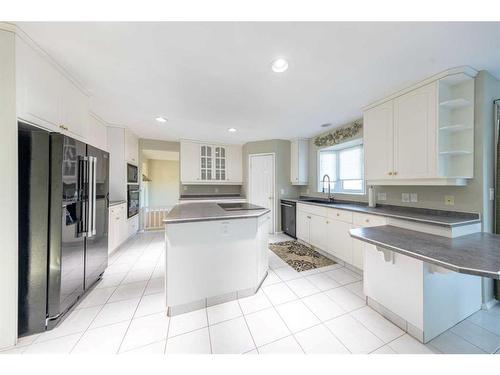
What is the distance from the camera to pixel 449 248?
123cm

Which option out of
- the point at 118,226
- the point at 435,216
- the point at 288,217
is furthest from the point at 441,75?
the point at 118,226

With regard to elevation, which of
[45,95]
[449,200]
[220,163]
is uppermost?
[45,95]

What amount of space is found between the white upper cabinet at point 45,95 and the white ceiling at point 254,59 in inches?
4.7

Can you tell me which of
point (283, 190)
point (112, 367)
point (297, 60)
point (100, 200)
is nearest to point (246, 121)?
point (297, 60)

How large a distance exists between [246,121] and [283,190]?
80.8 inches

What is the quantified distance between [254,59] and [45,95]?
1.88m

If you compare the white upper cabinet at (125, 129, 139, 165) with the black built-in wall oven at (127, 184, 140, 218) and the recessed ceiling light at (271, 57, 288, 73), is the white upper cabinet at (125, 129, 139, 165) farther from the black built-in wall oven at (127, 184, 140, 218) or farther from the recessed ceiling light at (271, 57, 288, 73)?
the recessed ceiling light at (271, 57, 288, 73)

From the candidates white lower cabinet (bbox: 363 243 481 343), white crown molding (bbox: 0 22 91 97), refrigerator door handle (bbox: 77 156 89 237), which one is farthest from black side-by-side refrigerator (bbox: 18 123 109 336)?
white lower cabinet (bbox: 363 243 481 343)

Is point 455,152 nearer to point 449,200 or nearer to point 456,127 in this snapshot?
point 456,127

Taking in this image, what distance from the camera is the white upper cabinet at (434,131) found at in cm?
178

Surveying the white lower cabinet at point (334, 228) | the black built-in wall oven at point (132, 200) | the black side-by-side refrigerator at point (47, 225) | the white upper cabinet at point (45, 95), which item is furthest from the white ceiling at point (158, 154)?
the white lower cabinet at point (334, 228)

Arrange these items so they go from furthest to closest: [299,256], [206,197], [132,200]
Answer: [206,197] < [132,200] < [299,256]

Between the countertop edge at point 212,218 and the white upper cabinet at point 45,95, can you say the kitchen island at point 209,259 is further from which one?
the white upper cabinet at point 45,95
